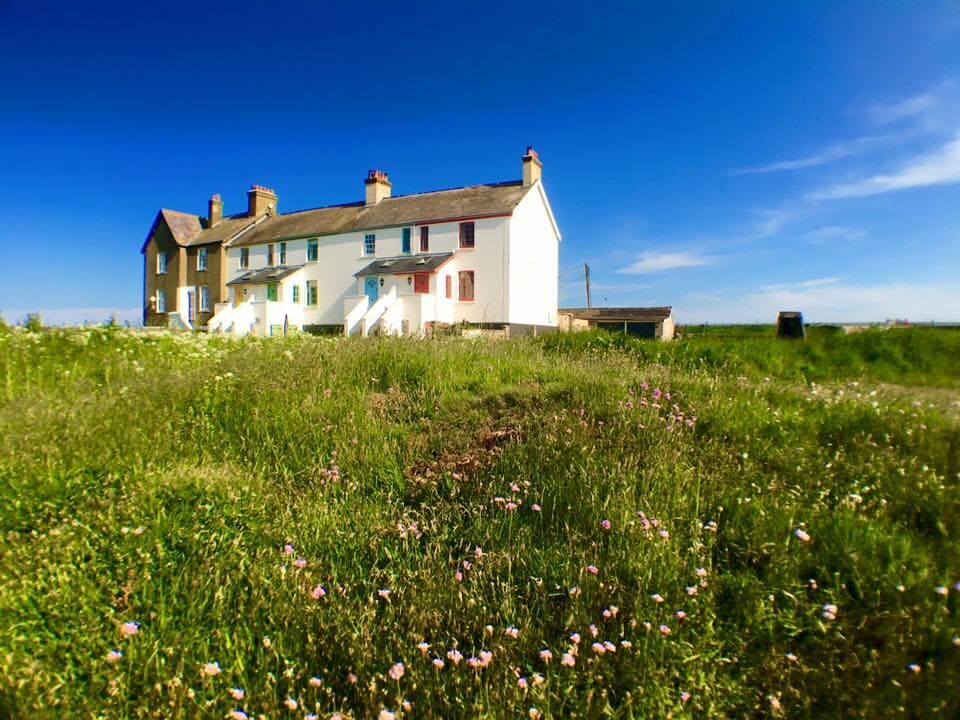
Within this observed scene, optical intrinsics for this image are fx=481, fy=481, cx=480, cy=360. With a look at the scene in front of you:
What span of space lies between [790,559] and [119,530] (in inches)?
150

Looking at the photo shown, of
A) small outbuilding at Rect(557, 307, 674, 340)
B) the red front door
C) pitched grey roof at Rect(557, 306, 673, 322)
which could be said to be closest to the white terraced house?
the red front door

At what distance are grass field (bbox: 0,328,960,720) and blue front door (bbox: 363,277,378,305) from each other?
2574cm

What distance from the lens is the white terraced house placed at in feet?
91.0

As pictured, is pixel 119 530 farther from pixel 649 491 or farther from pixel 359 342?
pixel 359 342

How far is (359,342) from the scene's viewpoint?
8062mm

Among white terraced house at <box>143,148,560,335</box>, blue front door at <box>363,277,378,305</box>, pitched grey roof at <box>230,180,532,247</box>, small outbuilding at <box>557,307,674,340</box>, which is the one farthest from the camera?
small outbuilding at <box>557,307,674,340</box>

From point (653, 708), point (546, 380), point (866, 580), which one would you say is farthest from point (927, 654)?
point (546, 380)

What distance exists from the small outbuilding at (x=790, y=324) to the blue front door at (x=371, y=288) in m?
22.0

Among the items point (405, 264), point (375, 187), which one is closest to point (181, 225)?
point (375, 187)

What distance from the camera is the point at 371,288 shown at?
30734 millimetres

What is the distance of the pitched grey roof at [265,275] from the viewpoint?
109 ft

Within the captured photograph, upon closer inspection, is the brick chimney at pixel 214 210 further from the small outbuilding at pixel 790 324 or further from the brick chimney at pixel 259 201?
the small outbuilding at pixel 790 324

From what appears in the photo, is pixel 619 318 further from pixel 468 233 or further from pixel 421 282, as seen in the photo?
pixel 421 282

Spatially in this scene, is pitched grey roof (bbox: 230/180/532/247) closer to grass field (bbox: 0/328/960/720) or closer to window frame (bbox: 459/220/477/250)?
window frame (bbox: 459/220/477/250)
